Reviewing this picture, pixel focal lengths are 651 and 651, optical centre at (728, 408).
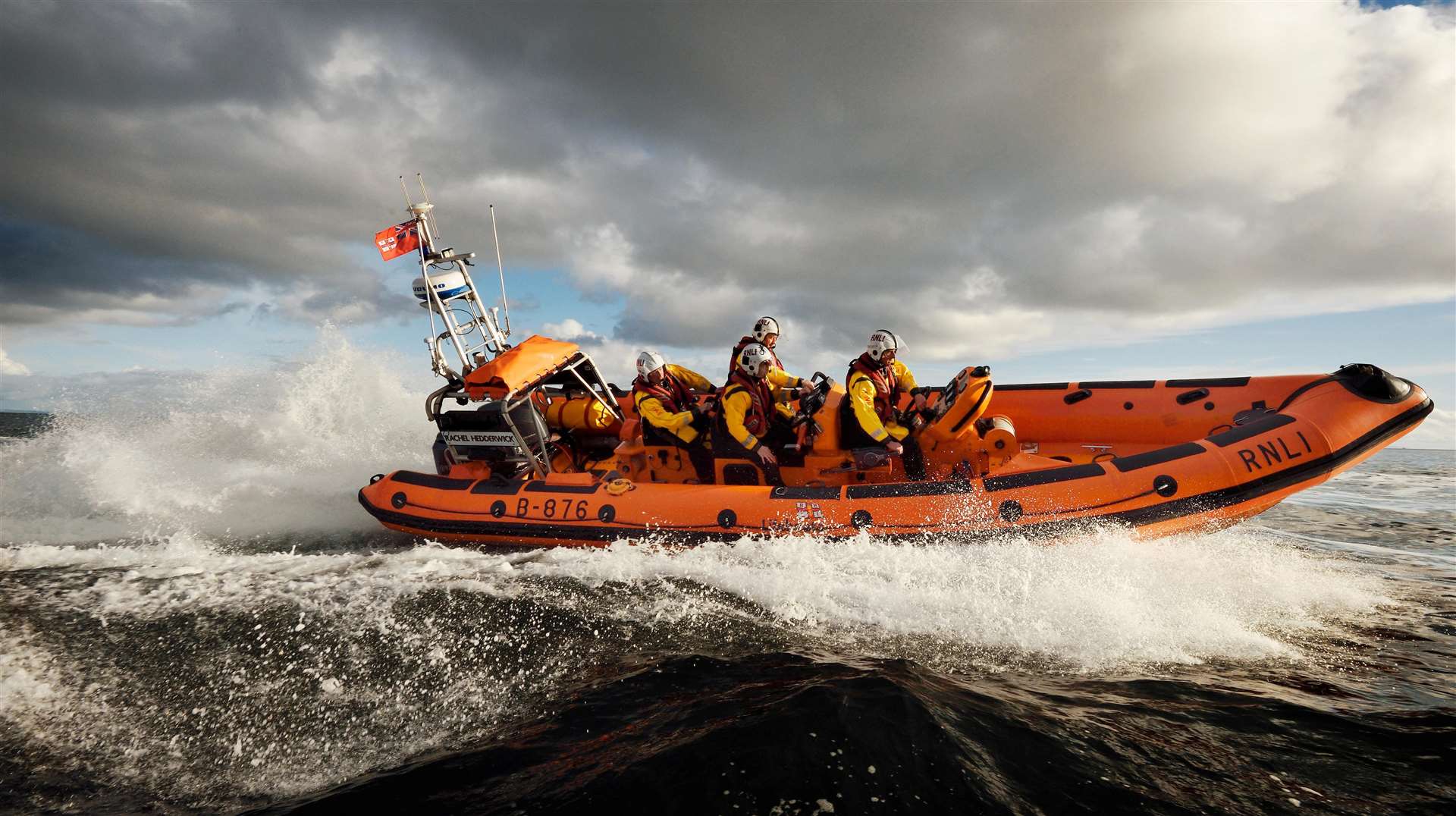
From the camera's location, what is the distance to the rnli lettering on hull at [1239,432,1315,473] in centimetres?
386

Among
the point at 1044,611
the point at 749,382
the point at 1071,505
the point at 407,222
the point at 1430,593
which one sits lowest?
the point at 1430,593

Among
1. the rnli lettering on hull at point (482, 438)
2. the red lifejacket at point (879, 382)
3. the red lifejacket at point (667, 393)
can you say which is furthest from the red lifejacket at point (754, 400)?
the rnli lettering on hull at point (482, 438)

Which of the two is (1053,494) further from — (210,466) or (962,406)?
(210,466)

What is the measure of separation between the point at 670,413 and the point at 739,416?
69cm

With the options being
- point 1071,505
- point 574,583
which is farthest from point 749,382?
point 1071,505

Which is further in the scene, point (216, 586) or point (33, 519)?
point (33, 519)

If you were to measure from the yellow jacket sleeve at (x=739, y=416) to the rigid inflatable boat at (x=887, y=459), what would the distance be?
0.81 feet

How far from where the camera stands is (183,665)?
2.82 m

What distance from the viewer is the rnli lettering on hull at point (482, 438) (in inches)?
220

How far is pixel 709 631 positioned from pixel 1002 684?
1321mm

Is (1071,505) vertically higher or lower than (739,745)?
higher

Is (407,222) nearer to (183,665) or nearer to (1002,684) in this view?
(183,665)

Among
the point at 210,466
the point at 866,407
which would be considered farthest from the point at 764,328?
the point at 210,466

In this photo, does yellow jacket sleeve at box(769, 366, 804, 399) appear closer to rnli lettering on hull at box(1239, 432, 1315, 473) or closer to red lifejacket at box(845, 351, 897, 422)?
red lifejacket at box(845, 351, 897, 422)
